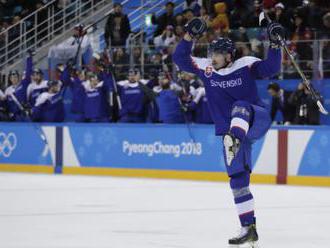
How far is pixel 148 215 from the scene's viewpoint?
10.4 meters

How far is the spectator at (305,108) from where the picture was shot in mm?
15777

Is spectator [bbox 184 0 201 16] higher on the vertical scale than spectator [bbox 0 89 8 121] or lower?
higher

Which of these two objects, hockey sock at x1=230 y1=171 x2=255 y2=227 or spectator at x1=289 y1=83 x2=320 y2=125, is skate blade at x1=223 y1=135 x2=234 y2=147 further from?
spectator at x1=289 y1=83 x2=320 y2=125

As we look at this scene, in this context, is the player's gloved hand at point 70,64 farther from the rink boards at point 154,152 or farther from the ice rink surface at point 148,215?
the ice rink surface at point 148,215

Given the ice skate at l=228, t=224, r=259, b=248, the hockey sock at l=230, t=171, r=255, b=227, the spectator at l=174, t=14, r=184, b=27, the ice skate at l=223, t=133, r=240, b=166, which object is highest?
the spectator at l=174, t=14, r=184, b=27

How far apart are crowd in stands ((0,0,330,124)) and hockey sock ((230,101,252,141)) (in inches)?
299

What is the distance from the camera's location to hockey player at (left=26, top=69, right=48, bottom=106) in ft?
63.2

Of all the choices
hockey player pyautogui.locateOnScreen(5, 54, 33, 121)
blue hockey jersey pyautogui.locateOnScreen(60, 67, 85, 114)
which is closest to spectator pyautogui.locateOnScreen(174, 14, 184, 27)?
blue hockey jersey pyautogui.locateOnScreen(60, 67, 85, 114)

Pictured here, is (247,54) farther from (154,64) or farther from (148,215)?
(148,215)

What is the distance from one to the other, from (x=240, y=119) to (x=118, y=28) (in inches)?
480

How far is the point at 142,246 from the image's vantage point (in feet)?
26.2

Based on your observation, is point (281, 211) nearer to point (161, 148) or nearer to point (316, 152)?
point (316, 152)

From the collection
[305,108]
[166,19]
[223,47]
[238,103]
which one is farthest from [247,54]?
[238,103]

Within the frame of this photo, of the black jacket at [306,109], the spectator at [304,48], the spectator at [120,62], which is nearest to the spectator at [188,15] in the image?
the spectator at [120,62]
